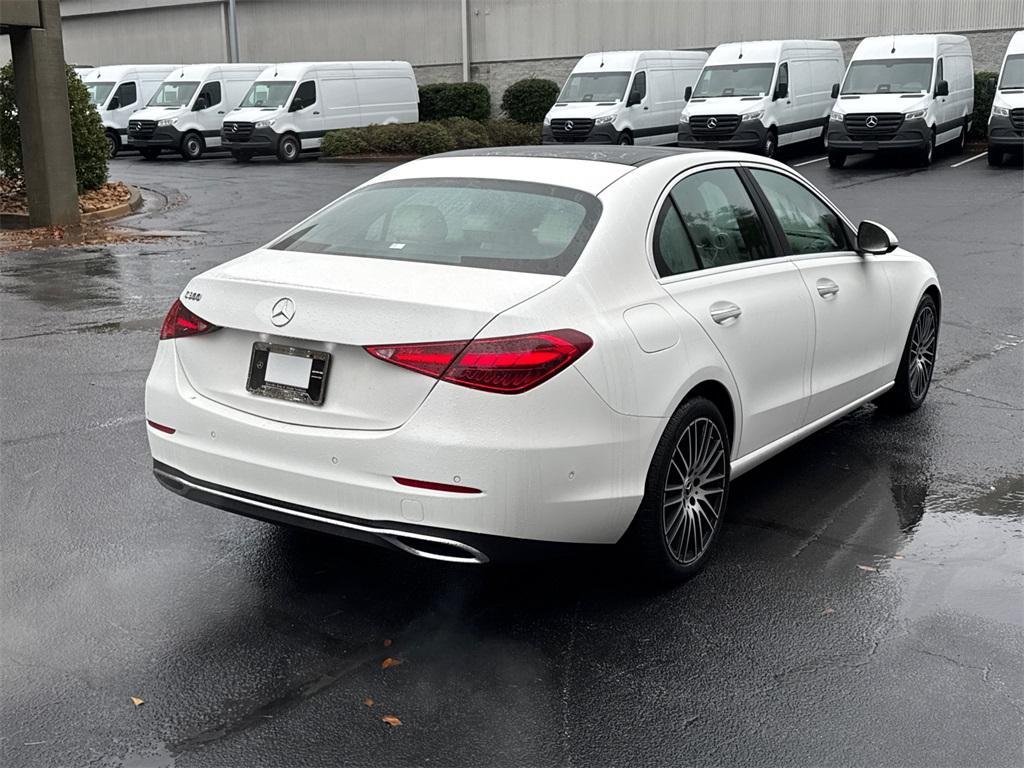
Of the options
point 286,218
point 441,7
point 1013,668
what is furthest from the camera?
point 441,7

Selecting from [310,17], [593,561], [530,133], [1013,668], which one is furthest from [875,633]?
[310,17]

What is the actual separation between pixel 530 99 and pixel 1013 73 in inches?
705

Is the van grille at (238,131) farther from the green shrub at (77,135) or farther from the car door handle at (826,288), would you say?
the car door handle at (826,288)

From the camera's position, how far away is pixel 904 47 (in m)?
25.2

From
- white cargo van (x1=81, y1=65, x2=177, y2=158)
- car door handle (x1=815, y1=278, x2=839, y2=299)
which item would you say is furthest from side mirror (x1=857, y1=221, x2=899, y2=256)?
white cargo van (x1=81, y1=65, x2=177, y2=158)

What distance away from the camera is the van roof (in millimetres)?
24953

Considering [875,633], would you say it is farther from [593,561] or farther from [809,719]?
[593,561]

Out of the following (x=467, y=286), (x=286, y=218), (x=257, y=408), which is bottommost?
(x=286, y=218)

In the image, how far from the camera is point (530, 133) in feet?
113

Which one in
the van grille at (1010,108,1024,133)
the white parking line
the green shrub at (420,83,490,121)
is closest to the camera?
the van grille at (1010,108,1024,133)

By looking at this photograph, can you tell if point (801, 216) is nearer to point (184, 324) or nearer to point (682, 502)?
point (682, 502)

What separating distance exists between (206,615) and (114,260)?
34.8ft

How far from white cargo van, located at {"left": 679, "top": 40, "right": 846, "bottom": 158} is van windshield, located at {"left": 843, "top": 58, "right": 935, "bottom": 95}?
1.62m

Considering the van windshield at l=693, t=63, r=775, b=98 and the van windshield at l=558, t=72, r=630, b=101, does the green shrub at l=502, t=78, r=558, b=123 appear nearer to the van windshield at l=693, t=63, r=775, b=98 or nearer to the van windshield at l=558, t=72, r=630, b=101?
the van windshield at l=558, t=72, r=630, b=101
